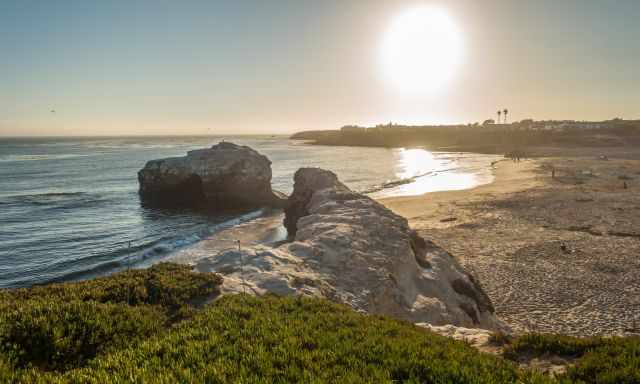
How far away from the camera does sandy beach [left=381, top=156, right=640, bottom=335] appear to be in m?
15.8

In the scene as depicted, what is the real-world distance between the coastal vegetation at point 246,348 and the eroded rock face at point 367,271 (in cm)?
313

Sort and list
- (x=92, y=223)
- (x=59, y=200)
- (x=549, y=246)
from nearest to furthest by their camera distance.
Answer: (x=549, y=246) → (x=92, y=223) → (x=59, y=200)

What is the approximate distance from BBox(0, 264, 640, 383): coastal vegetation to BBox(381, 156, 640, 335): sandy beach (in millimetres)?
9675

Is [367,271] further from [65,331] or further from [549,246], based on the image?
[549,246]

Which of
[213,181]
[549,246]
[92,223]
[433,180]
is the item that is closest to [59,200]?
[92,223]

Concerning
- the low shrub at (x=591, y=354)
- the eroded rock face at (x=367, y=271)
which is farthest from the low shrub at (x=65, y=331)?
the low shrub at (x=591, y=354)

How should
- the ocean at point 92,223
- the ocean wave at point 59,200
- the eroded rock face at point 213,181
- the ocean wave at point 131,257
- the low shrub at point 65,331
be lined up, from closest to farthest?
the low shrub at point 65,331, the ocean wave at point 131,257, the ocean at point 92,223, the ocean wave at point 59,200, the eroded rock face at point 213,181

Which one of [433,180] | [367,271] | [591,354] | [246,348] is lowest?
[433,180]

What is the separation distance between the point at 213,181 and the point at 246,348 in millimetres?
38024

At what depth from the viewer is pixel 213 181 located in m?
42.8

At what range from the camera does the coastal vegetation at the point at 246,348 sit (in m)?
5.89

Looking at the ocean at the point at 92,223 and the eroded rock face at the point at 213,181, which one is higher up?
the eroded rock face at the point at 213,181

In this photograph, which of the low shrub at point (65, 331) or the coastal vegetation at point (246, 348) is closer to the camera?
the coastal vegetation at point (246, 348)

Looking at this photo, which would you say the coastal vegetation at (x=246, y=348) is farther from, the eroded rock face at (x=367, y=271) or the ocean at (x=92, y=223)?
the ocean at (x=92, y=223)
